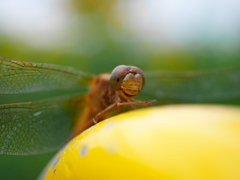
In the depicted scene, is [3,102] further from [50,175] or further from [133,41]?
[133,41]

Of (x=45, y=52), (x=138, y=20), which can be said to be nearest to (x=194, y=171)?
(x=45, y=52)

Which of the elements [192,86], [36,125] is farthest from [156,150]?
[192,86]

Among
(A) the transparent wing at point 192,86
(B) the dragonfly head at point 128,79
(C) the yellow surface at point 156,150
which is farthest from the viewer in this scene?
(A) the transparent wing at point 192,86

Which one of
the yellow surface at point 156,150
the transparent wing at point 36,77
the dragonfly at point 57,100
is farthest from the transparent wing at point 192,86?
the yellow surface at point 156,150

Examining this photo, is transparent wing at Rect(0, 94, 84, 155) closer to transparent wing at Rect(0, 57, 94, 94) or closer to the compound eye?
transparent wing at Rect(0, 57, 94, 94)

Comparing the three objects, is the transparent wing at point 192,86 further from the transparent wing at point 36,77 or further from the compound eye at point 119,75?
the compound eye at point 119,75

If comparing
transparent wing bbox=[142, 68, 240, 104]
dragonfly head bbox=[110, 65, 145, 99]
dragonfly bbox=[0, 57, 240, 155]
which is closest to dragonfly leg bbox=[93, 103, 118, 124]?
dragonfly bbox=[0, 57, 240, 155]
